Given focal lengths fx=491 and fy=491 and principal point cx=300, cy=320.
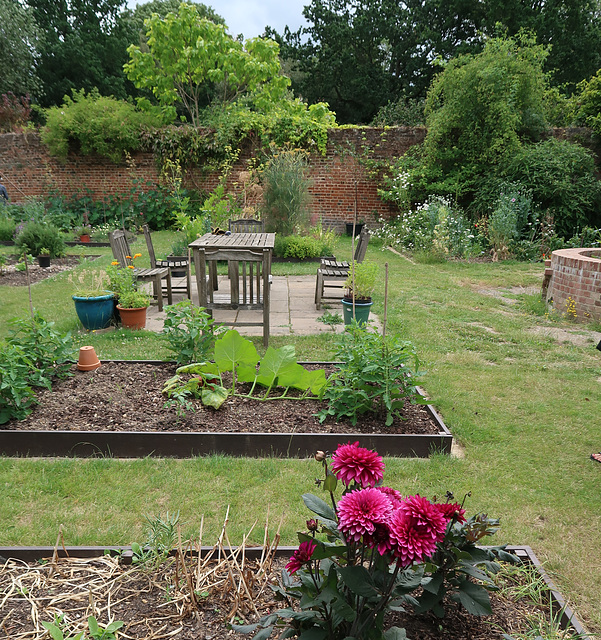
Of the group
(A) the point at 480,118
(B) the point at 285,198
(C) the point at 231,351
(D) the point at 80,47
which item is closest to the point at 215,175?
(B) the point at 285,198

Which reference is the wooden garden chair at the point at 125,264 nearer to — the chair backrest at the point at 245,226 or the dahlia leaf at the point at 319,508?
the chair backrest at the point at 245,226

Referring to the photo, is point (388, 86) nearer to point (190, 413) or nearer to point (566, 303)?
point (566, 303)

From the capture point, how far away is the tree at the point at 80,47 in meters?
23.4

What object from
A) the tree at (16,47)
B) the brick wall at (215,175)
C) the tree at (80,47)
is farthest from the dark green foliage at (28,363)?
the tree at (80,47)

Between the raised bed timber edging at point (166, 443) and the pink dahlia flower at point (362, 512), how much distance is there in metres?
1.66

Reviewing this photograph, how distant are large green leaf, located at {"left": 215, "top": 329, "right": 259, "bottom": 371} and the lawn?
0.80 metres

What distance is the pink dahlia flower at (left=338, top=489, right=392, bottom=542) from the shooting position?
112 centimetres

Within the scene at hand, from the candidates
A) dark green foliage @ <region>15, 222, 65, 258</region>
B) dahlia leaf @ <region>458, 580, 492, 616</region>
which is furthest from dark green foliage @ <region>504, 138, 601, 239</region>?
dahlia leaf @ <region>458, 580, 492, 616</region>

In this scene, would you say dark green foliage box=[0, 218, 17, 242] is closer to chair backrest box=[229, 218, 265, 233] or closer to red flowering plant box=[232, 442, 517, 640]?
chair backrest box=[229, 218, 265, 233]

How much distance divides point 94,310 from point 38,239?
196 inches

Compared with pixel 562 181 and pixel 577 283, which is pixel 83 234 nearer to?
pixel 577 283

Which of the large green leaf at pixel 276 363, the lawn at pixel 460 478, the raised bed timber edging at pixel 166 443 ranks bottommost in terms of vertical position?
the lawn at pixel 460 478

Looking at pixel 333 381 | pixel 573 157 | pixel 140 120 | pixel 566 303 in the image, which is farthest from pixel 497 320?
pixel 140 120

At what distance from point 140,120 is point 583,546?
14.2m
